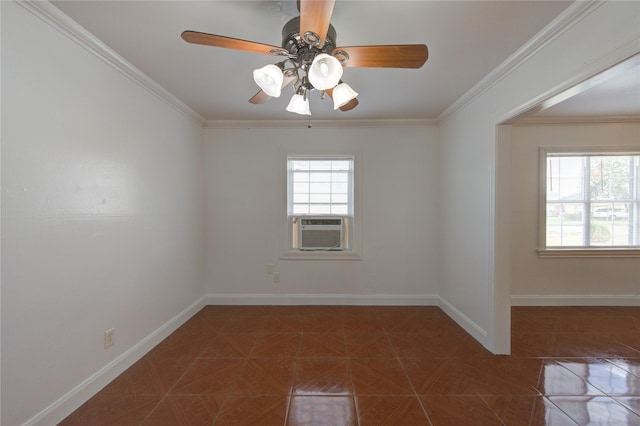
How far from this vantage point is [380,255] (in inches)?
138

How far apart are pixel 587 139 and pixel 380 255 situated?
3112 mm

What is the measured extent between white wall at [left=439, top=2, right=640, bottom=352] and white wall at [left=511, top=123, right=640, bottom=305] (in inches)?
42.5

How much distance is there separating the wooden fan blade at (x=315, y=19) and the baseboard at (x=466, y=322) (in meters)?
2.78

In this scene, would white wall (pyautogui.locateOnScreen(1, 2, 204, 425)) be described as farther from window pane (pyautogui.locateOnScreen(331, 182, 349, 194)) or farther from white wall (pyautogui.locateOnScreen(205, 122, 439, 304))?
window pane (pyautogui.locateOnScreen(331, 182, 349, 194))

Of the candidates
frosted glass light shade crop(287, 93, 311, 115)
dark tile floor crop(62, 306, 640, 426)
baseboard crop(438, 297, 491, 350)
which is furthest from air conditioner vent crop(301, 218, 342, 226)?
frosted glass light shade crop(287, 93, 311, 115)

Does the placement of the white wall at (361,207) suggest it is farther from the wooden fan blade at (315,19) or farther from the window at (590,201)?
the wooden fan blade at (315,19)

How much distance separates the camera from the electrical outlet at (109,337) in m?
1.92

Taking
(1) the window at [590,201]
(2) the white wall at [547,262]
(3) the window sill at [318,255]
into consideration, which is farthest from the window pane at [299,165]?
(1) the window at [590,201]

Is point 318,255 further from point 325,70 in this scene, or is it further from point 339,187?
point 325,70

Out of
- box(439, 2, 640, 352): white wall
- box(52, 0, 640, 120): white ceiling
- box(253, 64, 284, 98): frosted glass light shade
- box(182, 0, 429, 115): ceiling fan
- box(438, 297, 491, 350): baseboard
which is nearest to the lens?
box(182, 0, 429, 115): ceiling fan

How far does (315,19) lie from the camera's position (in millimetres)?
1110

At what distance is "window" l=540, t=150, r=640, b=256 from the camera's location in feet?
11.3

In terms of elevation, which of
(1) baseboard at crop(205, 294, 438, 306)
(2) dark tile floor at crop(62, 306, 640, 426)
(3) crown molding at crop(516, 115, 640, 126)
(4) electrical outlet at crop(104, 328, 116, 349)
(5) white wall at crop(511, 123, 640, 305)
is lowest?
(2) dark tile floor at crop(62, 306, 640, 426)

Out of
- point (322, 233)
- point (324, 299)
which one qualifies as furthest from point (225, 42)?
point (324, 299)
